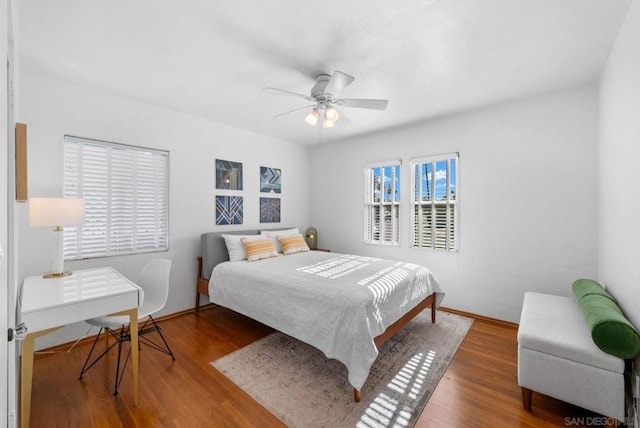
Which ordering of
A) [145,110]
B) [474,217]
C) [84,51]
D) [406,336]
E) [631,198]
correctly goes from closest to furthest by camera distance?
[631,198] < [84,51] < [406,336] < [145,110] < [474,217]

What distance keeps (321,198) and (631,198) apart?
400 cm

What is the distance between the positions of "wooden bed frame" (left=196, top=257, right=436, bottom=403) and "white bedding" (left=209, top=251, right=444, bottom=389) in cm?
7

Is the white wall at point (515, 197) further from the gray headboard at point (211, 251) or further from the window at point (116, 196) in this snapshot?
the window at point (116, 196)

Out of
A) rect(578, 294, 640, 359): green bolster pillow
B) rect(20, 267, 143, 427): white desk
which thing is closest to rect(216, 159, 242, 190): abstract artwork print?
rect(20, 267, 143, 427): white desk

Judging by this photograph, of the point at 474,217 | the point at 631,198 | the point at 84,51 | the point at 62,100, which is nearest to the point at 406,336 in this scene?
the point at 474,217

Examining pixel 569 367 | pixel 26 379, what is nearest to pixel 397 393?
pixel 569 367

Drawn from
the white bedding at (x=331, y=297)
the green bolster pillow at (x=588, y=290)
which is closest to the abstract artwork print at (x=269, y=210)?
the white bedding at (x=331, y=297)

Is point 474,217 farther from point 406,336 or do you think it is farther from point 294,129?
Result: point 294,129

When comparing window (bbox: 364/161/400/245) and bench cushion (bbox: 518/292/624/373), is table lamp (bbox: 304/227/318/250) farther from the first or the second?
bench cushion (bbox: 518/292/624/373)

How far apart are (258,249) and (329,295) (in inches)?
65.9

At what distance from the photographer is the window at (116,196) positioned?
2.86 m

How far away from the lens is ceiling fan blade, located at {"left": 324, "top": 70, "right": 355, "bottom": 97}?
212 centimetres

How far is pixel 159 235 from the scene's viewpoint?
346cm

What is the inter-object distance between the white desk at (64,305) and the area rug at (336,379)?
3.01 ft
